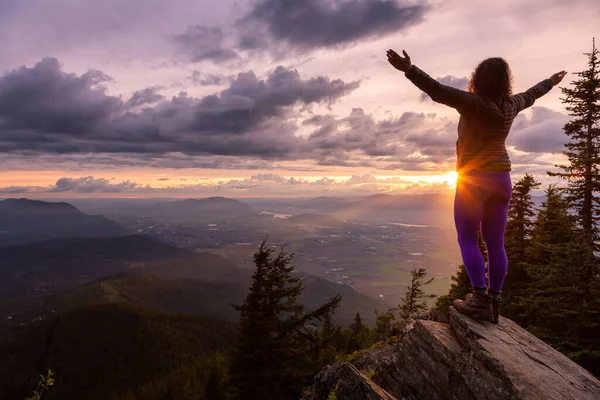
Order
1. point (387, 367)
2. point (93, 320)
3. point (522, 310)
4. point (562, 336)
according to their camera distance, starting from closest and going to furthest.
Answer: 1. point (387, 367)
2. point (562, 336)
3. point (522, 310)
4. point (93, 320)

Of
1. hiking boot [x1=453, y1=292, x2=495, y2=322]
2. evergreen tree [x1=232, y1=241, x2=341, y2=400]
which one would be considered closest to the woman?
hiking boot [x1=453, y1=292, x2=495, y2=322]

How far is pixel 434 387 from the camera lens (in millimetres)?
6484

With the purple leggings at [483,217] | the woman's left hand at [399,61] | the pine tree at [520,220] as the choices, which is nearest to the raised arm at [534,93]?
the purple leggings at [483,217]

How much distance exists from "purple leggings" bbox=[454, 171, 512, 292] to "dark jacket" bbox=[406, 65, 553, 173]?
22cm

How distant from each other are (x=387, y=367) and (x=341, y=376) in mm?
2369

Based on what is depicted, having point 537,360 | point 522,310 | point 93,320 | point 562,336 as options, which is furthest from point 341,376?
point 93,320

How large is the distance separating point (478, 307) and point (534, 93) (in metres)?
4.39

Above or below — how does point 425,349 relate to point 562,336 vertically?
above

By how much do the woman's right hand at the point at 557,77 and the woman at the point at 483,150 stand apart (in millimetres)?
226

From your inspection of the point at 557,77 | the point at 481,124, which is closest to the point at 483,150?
the point at 481,124

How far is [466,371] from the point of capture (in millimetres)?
6000

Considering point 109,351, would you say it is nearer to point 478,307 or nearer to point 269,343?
point 269,343

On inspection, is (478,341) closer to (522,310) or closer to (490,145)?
(490,145)

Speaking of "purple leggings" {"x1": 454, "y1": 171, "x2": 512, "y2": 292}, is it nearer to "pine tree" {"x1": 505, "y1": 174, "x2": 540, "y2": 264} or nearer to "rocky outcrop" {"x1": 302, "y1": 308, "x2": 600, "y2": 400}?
"rocky outcrop" {"x1": 302, "y1": 308, "x2": 600, "y2": 400}
